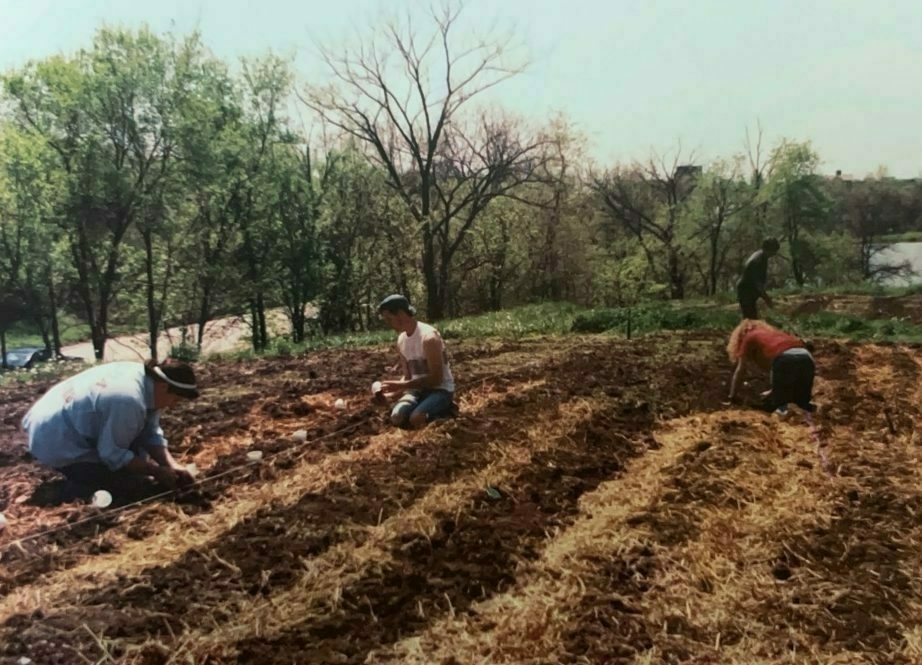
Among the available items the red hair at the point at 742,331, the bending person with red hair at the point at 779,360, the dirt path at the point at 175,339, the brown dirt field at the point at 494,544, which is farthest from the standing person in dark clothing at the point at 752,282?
the dirt path at the point at 175,339

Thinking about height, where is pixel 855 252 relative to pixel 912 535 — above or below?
above

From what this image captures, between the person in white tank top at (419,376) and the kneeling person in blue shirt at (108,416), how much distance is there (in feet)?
5.49

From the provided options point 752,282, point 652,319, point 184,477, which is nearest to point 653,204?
point 652,319

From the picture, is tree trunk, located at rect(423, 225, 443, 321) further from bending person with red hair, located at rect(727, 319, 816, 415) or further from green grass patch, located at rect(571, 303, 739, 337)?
green grass patch, located at rect(571, 303, 739, 337)

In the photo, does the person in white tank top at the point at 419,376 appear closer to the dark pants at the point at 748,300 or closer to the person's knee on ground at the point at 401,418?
the person's knee on ground at the point at 401,418

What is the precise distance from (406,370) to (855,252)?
10314 millimetres

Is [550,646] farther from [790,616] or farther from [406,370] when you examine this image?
[406,370]

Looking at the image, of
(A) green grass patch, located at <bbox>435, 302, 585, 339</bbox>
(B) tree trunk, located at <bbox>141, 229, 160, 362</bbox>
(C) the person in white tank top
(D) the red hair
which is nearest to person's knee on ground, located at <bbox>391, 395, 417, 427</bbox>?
(C) the person in white tank top

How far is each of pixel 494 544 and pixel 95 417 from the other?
2.29 m

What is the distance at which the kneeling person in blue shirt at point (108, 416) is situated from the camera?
12.7 feet

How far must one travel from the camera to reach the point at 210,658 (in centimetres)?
255

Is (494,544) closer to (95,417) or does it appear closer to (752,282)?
(95,417)

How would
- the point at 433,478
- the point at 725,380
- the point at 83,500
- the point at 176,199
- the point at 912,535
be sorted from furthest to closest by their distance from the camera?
the point at 725,380
the point at 176,199
the point at 433,478
the point at 83,500
the point at 912,535

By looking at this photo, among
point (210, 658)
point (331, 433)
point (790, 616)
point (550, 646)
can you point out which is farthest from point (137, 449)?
point (790, 616)
